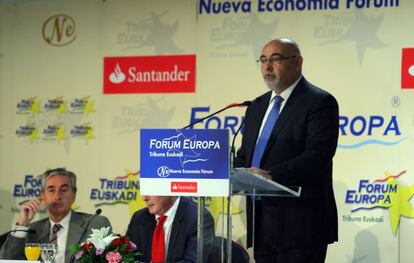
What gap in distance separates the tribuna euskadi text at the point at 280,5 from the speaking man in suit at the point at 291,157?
158cm

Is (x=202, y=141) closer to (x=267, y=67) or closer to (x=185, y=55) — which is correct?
(x=267, y=67)

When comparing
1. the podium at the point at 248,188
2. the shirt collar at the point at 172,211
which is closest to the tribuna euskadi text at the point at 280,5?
the shirt collar at the point at 172,211

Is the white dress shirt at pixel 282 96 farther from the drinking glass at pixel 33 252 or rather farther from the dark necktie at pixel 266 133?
the drinking glass at pixel 33 252

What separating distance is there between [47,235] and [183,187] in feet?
8.29

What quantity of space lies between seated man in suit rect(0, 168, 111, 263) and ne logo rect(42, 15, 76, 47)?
4.95 ft

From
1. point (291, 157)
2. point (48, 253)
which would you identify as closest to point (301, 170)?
point (291, 157)

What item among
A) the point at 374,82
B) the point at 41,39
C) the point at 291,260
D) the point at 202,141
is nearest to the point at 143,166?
the point at 202,141

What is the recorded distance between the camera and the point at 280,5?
6227mm

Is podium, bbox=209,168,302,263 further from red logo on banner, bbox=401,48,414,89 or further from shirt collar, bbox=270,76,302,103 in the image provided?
red logo on banner, bbox=401,48,414,89

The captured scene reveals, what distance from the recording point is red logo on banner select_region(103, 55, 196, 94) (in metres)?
6.44

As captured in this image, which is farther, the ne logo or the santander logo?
the ne logo

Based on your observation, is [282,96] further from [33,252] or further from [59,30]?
[59,30]

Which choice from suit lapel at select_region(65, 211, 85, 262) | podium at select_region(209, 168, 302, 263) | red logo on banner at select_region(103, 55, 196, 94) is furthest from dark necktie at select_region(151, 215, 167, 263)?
red logo on banner at select_region(103, 55, 196, 94)

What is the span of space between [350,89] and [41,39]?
111 inches
